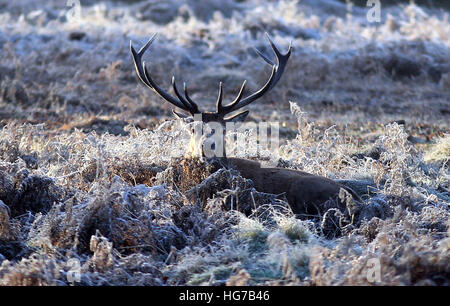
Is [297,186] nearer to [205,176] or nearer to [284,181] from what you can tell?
[284,181]

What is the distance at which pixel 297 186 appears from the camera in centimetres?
708

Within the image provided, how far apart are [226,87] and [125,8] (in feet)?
49.6

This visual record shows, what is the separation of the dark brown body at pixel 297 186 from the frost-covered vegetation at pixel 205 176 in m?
0.22

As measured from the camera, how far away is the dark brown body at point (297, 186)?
22.6ft

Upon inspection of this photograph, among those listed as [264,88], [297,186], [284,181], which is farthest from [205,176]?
[264,88]

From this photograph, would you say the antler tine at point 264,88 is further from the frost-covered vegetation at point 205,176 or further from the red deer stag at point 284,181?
the frost-covered vegetation at point 205,176

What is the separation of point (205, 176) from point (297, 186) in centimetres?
99

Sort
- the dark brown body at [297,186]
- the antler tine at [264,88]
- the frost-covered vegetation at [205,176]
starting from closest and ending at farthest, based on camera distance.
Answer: the frost-covered vegetation at [205,176] < the dark brown body at [297,186] < the antler tine at [264,88]

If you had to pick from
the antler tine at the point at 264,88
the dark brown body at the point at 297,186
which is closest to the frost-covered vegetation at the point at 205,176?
the dark brown body at the point at 297,186

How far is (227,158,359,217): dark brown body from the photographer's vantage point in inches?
271

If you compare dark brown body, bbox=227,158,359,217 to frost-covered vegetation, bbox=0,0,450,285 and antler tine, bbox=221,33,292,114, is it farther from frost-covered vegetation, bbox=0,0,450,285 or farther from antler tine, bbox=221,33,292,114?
antler tine, bbox=221,33,292,114

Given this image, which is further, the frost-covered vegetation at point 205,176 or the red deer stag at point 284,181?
the red deer stag at point 284,181

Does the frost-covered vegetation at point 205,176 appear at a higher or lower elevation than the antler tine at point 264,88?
lower
